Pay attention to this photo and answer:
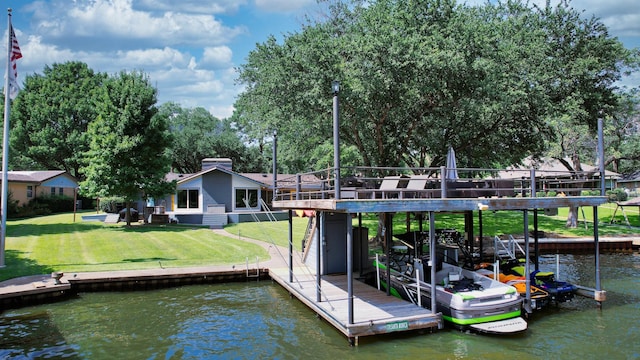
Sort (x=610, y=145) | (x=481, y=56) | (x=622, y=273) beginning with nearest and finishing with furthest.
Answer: (x=622, y=273), (x=481, y=56), (x=610, y=145)

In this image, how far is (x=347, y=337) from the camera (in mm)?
10625

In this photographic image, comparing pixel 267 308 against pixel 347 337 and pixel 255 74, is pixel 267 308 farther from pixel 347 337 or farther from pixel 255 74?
pixel 255 74

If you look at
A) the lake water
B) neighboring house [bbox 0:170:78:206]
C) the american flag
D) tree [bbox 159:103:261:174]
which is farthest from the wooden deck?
tree [bbox 159:103:261:174]

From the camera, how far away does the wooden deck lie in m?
10.5

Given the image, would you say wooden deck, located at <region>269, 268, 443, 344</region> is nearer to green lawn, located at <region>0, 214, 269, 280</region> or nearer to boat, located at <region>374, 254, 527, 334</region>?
boat, located at <region>374, 254, 527, 334</region>

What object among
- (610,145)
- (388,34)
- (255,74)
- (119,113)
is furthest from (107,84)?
(610,145)

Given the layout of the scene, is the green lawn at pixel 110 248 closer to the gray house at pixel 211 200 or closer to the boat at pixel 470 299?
the gray house at pixel 211 200

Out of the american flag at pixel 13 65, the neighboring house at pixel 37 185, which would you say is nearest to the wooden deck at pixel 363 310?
the american flag at pixel 13 65

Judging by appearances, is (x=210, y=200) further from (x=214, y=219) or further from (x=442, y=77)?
(x=442, y=77)

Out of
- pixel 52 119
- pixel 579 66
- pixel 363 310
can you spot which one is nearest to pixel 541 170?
pixel 363 310

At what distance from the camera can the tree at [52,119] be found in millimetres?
45781

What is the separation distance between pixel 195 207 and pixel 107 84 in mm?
11312

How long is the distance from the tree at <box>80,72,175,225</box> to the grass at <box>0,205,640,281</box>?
2778 mm

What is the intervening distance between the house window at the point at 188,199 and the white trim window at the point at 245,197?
126 inches
